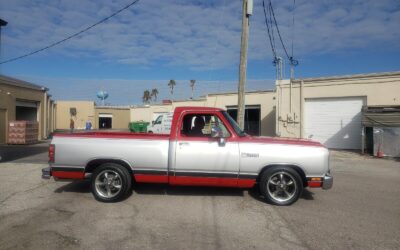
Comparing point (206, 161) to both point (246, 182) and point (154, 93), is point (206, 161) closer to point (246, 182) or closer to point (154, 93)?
point (246, 182)

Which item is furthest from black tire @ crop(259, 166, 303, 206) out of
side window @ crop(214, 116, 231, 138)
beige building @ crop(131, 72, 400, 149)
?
beige building @ crop(131, 72, 400, 149)

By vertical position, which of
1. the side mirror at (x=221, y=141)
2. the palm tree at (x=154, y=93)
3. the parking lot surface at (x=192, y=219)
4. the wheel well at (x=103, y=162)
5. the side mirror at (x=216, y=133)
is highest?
the palm tree at (x=154, y=93)

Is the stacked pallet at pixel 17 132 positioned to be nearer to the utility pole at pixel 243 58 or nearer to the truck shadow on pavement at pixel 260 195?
the utility pole at pixel 243 58

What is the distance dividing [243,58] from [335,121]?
34.9 feet

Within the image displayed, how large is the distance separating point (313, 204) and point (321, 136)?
14.6 meters

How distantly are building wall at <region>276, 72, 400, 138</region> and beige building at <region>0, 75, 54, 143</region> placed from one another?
1764 cm

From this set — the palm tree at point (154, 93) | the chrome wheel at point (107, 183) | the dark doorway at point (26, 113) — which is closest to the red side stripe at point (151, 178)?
the chrome wheel at point (107, 183)

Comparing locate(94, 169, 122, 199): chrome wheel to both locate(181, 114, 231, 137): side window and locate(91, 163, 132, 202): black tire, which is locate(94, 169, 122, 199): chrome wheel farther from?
locate(181, 114, 231, 137): side window

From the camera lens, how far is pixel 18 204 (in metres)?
6.51

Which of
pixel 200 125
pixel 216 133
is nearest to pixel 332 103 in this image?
pixel 200 125

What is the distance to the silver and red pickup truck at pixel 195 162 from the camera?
21.7 ft

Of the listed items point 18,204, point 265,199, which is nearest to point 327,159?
point 265,199

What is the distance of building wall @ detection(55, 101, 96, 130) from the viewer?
51219 mm

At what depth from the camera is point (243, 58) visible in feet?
38.5
